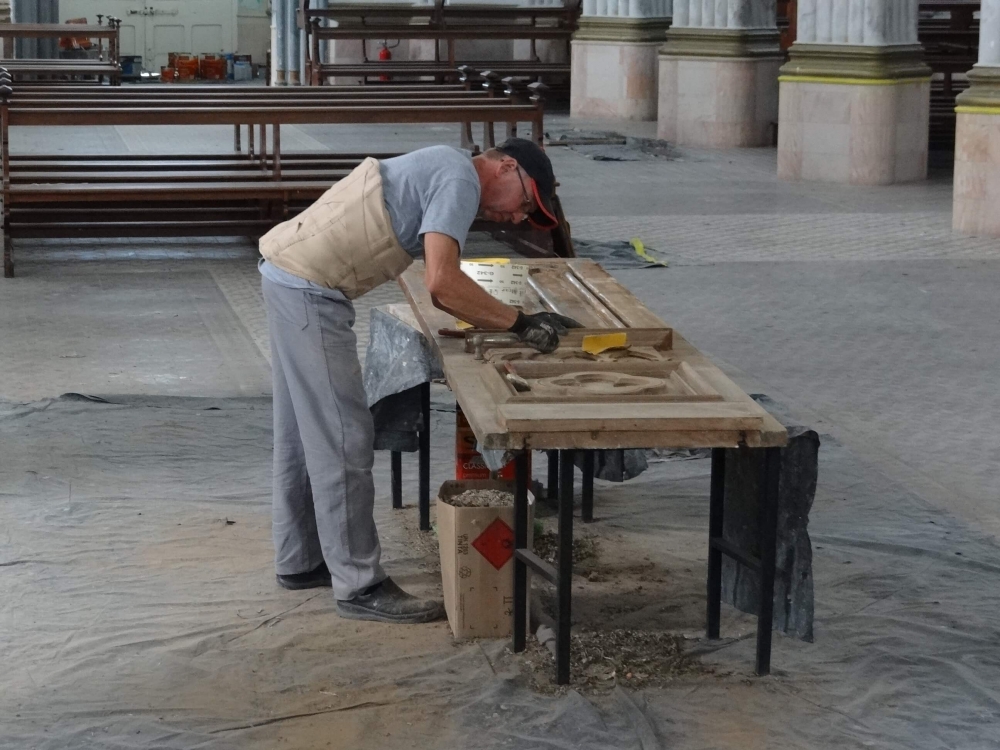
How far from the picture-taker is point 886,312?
27.1 feet

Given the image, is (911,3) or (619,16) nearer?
(911,3)

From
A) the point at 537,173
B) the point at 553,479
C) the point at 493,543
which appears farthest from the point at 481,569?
the point at 553,479

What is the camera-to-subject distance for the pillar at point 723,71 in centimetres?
1622

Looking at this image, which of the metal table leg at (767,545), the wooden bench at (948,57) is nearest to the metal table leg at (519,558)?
the metal table leg at (767,545)

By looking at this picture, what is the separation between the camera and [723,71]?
16328 mm

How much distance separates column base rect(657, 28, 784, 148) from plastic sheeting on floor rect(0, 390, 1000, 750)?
1123cm

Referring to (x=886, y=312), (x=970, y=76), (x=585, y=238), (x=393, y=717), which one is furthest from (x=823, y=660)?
(x=970, y=76)

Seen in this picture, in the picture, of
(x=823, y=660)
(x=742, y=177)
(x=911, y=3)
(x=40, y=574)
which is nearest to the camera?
(x=823, y=660)

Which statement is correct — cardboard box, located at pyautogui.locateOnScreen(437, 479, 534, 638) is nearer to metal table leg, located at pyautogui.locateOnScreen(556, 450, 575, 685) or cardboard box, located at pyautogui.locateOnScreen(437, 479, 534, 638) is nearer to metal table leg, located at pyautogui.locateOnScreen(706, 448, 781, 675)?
metal table leg, located at pyautogui.locateOnScreen(556, 450, 575, 685)

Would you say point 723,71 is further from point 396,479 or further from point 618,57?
point 396,479

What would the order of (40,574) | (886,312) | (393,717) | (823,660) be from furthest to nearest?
(886,312)
(40,574)
(823,660)
(393,717)

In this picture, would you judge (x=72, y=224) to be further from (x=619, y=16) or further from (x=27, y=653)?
(x=619, y=16)

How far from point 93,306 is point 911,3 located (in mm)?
7973

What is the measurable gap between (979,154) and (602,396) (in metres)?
7.70
